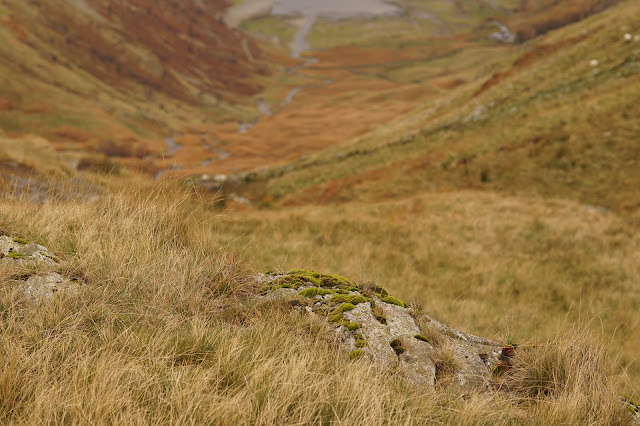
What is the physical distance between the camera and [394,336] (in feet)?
11.2

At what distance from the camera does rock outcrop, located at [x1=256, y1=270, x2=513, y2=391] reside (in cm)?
308

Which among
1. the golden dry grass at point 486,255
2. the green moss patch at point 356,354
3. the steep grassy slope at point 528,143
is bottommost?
the golden dry grass at point 486,255

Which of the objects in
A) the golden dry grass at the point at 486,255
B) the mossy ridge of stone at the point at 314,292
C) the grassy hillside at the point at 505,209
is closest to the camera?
the mossy ridge of stone at the point at 314,292

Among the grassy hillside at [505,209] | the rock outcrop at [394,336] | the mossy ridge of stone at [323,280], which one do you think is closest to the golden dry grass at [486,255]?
the grassy hillside at [505,209]

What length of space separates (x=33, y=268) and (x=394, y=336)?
3.22 metres

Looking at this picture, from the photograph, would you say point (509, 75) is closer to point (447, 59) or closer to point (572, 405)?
point (572, 405)

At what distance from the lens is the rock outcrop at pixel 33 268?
302 cm

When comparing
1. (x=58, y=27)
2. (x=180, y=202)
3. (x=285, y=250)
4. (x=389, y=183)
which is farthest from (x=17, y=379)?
(x=58, y=27)

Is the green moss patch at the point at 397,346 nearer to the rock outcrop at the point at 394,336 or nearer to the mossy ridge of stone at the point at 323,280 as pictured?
the rock outcrop at the point at 394,336

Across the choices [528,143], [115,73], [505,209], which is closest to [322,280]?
[505,209]

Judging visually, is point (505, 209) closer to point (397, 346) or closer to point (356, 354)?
point (397, 346)

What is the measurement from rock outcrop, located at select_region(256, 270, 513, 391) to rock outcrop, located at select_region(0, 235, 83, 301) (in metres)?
1.77

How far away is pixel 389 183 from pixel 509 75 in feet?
72.8

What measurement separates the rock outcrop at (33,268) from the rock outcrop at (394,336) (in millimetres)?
1770
